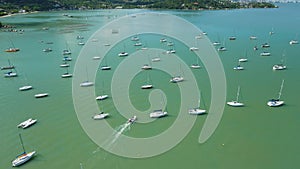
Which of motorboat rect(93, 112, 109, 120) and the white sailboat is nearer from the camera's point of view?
motorboat rect(93, 112, 109, 120)

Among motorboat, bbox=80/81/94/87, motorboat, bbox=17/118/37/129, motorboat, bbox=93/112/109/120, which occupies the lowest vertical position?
motorboat, bbox=17/118/37/129

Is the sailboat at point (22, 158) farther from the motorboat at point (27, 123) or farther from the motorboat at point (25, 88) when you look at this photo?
the motorboat at point (25, 88)

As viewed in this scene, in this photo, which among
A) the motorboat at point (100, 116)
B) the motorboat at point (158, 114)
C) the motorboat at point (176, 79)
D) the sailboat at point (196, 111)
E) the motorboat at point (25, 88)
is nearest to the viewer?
the motorboat at point (100, 116)

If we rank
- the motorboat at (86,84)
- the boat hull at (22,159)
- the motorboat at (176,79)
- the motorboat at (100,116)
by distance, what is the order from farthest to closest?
the motorboat at (176,79) < the motorboat at (86,84) < the motorboat at (100,116) < the boat hull at (22,159)

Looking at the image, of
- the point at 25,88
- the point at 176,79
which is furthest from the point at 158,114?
the point at 25,88

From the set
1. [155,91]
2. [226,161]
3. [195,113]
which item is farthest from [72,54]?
[226,161]

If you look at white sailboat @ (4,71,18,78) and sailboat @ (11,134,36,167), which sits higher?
white sailboat @ (4,71,18,78)

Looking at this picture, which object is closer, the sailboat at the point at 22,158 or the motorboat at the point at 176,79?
the sailboat at the point at 22,158

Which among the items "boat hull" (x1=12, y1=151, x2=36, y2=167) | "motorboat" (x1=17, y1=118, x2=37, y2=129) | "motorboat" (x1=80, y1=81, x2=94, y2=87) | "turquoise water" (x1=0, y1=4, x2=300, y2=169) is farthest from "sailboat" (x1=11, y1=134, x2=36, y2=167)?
"motorboat" (x1=80, y1=81, x2=94, y2=87)

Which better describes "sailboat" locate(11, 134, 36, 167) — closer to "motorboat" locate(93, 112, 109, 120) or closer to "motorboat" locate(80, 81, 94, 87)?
"motorboat" locate(93, 112, 109, 120)

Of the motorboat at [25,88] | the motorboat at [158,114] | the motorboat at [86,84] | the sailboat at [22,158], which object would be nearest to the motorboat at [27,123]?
the sailboat at [22,158]

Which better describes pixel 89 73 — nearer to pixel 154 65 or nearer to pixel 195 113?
pixel 154 65

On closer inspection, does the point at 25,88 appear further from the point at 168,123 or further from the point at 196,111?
the point at 196,111
